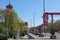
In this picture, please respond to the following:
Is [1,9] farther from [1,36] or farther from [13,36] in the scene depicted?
[1,36]

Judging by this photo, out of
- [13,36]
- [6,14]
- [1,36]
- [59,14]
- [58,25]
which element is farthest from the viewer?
[58,25]

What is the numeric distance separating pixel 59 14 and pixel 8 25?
13345mm

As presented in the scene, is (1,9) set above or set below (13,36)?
above

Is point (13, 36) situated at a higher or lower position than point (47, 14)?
lower

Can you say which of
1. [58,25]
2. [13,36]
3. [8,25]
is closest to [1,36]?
[13,36]

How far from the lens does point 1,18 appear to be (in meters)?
51.4

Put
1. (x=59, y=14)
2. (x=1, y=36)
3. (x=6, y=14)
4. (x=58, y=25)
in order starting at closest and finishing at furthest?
1. (x=1, y=36)
2. (x=59, y=14)
3. (x=6, y=14)
4. (x=58, y=25)

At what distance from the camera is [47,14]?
144 ft

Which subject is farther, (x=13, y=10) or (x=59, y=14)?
(x=13, y=10)

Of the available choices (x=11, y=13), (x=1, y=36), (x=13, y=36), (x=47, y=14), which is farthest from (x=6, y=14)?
(x=1, y=36)

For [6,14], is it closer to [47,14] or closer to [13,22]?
[13,22]

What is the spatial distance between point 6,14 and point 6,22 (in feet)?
7.15

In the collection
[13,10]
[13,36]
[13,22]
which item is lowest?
[13,36]

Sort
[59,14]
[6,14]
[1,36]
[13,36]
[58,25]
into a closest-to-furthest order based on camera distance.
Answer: [1,36] → [13,36] → [59,14] → [6,14] → [58,25]
